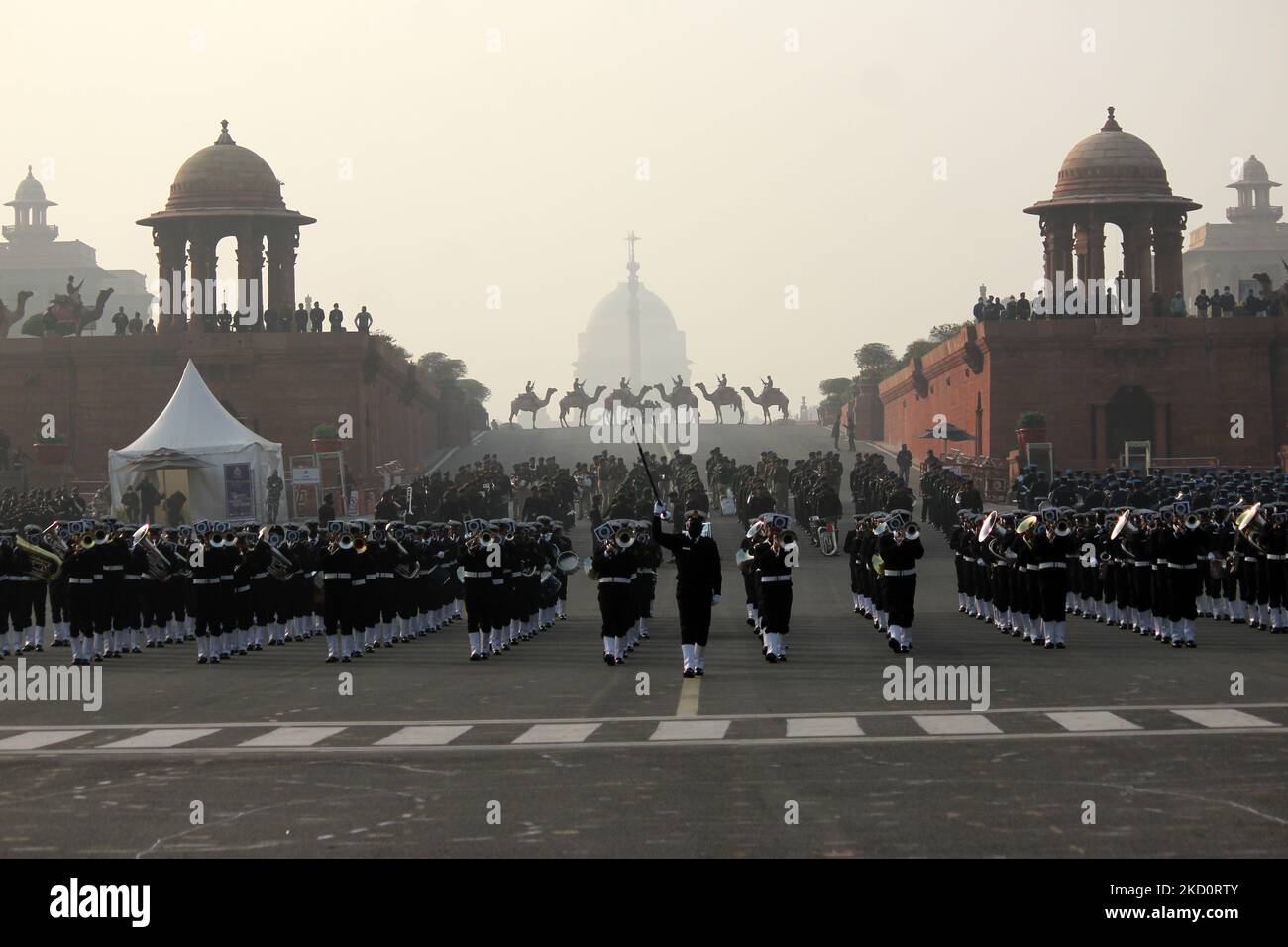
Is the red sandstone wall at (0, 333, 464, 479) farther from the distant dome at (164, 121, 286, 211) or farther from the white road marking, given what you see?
the white road marking

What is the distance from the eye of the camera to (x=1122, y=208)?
81.8m

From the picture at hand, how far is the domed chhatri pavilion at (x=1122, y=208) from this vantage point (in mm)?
81562

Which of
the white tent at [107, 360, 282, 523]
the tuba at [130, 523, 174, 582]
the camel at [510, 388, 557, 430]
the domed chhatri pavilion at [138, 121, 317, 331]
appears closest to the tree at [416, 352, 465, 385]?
the camel at [510, 388, 557, 430]

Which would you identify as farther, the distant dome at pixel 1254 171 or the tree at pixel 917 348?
the distant dome at pixel 1254 171

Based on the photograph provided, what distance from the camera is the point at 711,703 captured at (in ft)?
63.8

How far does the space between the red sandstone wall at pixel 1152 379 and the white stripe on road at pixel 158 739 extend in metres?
55.8

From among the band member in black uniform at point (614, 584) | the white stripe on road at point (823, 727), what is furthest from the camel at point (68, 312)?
the white stripe on road at point (823, 727)

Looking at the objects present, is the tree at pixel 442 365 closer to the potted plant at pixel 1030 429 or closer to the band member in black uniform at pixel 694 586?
the potted plant at pixel 1030 429

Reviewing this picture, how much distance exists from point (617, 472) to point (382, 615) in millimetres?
31751

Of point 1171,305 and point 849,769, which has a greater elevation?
point 1171,305

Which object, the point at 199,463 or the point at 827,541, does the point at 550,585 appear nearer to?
the point at 827,541

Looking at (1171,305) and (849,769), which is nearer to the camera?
(849,769)
